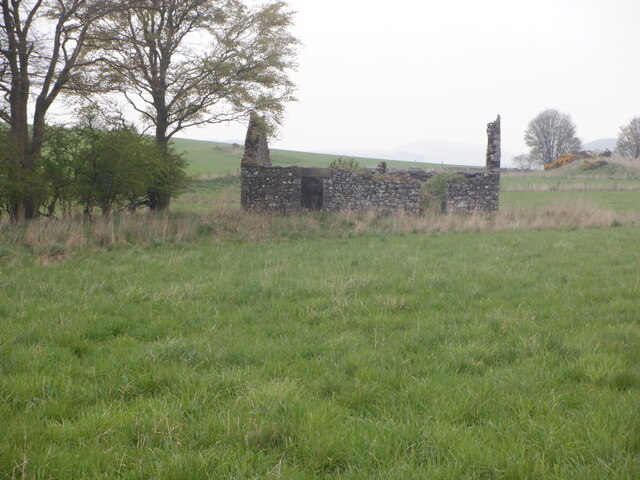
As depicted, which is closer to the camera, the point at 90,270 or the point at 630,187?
the point at 90,270

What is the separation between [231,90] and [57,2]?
6.47m

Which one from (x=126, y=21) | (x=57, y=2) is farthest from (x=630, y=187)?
(x=57, y=2)

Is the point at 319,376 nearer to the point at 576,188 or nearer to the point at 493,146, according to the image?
the point at 493,146

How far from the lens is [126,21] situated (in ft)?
67.6

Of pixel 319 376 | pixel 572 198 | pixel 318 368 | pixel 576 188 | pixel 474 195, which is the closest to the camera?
pixel 319 376

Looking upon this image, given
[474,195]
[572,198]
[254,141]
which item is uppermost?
[254,141]

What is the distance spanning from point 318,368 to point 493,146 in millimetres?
22282

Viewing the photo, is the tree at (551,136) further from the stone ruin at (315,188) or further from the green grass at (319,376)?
the green grass at (319,376)

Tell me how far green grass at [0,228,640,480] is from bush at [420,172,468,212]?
14728 mm

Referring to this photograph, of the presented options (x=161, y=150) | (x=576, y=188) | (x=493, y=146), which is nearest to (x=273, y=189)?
(x=161, y=150)

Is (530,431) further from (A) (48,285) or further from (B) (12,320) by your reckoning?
(A) (48,285)

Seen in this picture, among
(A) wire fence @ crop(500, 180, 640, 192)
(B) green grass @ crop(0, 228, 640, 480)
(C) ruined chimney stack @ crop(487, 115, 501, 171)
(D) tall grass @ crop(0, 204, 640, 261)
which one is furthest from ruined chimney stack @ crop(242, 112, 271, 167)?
(A) wire fence @ crop(500, 180, 640, 192)

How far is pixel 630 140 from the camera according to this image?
83750 millimetres

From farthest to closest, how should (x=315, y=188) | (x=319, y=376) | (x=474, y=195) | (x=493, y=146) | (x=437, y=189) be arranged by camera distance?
(x=493, y=146) → (x=437, y=189) → (x=474, y=195) → (x=315, y=188) → (x=319, y=376)
